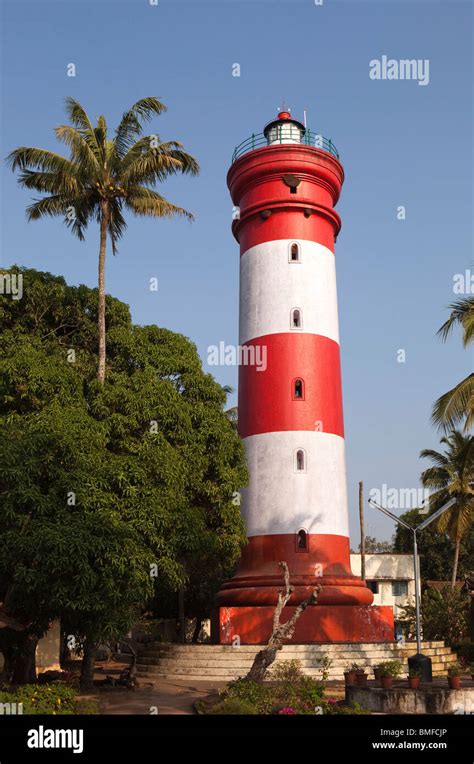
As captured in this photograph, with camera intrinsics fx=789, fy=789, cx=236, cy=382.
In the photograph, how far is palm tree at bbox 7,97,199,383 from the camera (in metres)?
22.2

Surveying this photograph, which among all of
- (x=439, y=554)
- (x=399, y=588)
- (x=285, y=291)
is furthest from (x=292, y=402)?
(x=439, y=554)

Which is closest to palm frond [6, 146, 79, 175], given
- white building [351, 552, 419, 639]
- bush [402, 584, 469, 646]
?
bush [402, 584, 469, 646]

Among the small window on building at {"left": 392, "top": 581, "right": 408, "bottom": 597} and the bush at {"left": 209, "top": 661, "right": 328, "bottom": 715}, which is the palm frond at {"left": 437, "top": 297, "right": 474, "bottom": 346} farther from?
the small window on building at {"left": 392, "top": 581, "right": 408, "bottom": 597}

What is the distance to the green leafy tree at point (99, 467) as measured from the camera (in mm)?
15938

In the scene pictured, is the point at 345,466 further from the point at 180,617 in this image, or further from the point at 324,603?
the point at 180,617

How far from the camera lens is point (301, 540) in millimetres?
24656

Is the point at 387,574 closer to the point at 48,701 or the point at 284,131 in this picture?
the point at 284,131

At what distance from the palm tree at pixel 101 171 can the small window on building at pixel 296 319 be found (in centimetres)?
513

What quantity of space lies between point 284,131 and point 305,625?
55.5ft

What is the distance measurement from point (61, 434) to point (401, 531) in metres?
46.0

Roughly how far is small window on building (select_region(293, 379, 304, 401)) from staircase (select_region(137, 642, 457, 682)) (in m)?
7.66

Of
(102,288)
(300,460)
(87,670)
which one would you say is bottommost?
(87,670)

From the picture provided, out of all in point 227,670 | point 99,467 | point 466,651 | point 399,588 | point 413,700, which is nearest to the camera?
point 413,700

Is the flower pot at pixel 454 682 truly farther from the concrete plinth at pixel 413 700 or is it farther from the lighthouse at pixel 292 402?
the lighthouse at pixel 292 402
